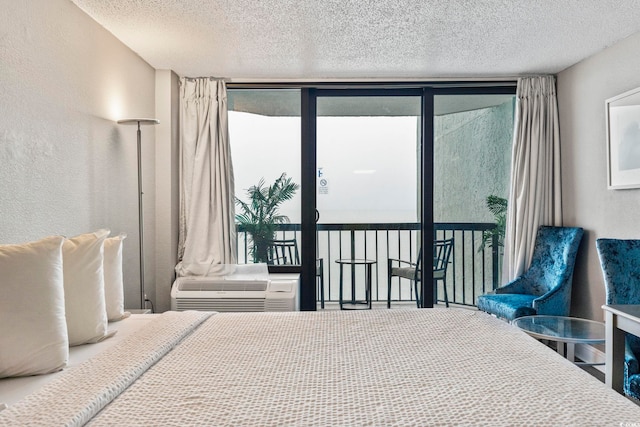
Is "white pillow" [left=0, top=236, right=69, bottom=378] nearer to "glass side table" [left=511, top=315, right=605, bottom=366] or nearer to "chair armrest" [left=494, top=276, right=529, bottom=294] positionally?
"glass side table" [left=511, top=315, right=605, bottom=366]

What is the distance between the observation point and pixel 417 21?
113 inches

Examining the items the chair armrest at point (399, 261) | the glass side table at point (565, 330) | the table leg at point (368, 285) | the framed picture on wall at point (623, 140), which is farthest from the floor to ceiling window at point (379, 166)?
the glass side table at point (565, 330)

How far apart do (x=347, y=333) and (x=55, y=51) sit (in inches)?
81.8

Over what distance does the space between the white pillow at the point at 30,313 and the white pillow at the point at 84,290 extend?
→ 10.8 inches

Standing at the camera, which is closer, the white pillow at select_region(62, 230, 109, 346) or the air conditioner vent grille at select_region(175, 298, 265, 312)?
the white pillow at select_region(62, 230, 109, 346)

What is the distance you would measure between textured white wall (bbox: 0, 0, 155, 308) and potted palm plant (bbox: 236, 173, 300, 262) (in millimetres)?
1112

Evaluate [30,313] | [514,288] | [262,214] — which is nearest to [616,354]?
[514,288]

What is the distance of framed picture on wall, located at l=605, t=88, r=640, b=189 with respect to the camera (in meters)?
3.03

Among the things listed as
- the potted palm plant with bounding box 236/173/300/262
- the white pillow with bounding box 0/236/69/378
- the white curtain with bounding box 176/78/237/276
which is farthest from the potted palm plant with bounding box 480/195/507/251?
the white pillow with bounding box 0/236/69/378

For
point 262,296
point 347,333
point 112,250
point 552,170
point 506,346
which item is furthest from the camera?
point 552,170

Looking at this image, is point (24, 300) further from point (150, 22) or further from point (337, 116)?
point (337, 116)

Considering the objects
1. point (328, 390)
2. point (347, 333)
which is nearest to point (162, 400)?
point (328, 390)

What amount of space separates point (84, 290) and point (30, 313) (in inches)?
16.2

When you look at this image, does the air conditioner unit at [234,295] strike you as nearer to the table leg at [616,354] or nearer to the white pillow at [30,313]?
the white pillow at [30,313]
